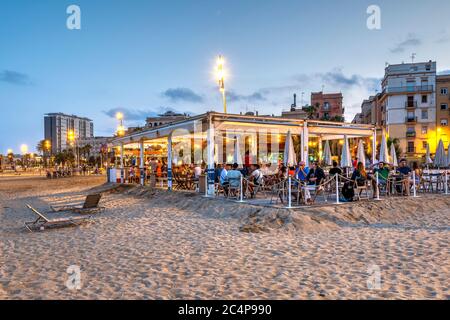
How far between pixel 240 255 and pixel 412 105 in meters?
55.3

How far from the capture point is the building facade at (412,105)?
52344mm

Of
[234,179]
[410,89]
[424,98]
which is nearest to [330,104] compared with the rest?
[410,89]

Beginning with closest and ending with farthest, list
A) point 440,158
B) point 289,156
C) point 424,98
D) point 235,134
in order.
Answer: point 289,156
point 440,158
point 235,134
point 424,98

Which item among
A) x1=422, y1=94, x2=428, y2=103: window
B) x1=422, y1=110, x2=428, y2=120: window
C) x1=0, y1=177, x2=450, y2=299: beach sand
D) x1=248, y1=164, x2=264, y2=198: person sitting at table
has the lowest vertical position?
x1=0, y1=177, x2=450, y2=299: beach sand

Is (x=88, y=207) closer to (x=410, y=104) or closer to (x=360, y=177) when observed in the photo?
(x=360, y=177)

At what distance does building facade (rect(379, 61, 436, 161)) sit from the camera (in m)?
52.3

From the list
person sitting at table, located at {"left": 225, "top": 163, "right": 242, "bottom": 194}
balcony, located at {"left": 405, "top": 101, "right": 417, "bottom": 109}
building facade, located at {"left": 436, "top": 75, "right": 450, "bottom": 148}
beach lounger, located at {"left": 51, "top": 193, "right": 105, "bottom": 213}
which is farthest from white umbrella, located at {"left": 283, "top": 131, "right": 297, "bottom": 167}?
balcony, located at {"left": 405, "top": 101, "right": 417, "bottom": 109}

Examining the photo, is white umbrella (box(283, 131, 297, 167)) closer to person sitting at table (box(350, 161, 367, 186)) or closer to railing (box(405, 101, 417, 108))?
person sitting at table (box(350, 161, 367, 186))

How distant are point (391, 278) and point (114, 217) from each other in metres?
8.14

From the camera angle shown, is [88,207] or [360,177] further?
[88,207]

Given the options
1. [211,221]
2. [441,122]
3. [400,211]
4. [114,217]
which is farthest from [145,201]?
[441,122]

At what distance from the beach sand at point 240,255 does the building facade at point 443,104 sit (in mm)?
47827

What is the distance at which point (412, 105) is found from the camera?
53.4m

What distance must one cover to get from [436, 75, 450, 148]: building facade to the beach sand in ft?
157
